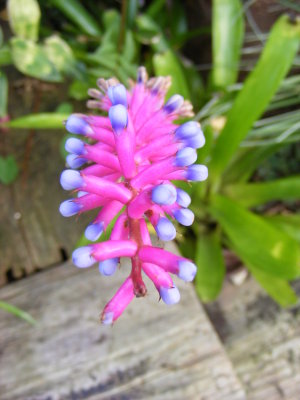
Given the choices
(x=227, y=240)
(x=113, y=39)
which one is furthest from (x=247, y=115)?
(x=113, y=39)

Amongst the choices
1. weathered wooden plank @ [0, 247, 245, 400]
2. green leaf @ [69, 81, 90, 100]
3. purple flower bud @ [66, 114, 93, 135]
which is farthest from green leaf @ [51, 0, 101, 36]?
purple flower bud @ [66, 114, 93, 135]

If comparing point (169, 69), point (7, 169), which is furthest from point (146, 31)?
point (7, 169)

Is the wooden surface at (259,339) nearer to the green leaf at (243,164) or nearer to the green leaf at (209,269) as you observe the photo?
the green leaf at (209,269)

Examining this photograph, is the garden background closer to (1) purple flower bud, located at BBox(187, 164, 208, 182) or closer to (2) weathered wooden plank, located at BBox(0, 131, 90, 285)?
(2) weathered wooden plank, located at BBox(0, 131, 90, 285)

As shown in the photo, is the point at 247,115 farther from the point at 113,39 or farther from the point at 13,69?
the point at 13,69

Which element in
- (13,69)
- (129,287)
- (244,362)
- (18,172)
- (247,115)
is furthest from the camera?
(13,69)

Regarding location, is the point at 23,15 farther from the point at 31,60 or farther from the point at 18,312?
the point at 18,312
